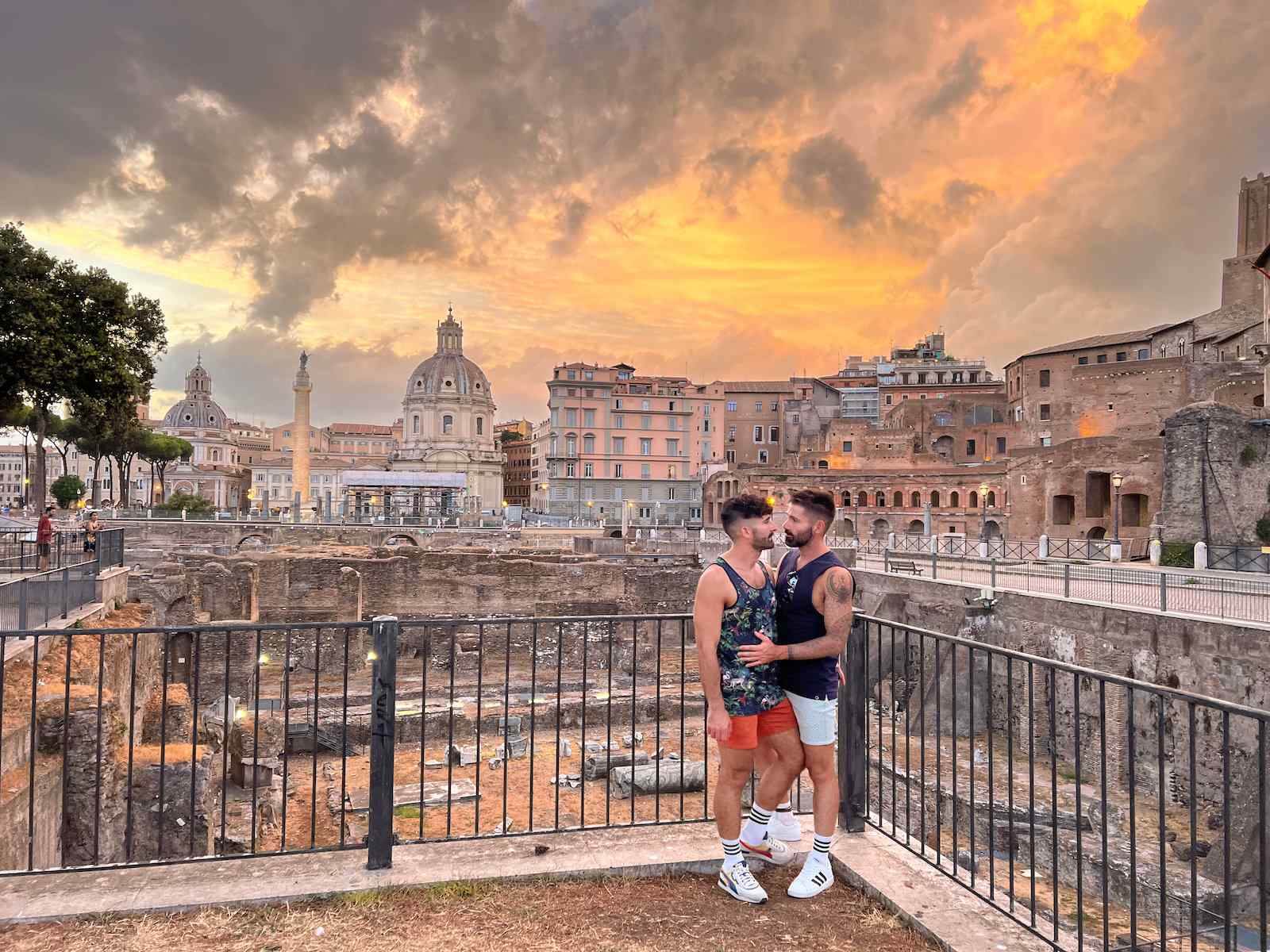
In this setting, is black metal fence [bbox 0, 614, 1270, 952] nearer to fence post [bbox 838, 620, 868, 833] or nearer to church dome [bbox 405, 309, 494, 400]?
fence post [bbox 838, 620, 868, 833]

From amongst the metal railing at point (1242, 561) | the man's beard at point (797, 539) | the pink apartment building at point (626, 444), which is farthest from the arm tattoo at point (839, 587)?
the pink apartment building at point (626, 444)

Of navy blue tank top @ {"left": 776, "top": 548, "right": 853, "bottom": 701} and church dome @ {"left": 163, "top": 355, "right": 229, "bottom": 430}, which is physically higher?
church dome @ {"left": 163, "top": 355, "right": 229, "bottom": 430}

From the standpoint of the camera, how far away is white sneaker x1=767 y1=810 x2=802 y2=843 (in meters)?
4.61

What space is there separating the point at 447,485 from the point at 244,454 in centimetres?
9644

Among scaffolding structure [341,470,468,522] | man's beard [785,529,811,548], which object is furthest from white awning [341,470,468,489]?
man's beard [785,529,811,548]

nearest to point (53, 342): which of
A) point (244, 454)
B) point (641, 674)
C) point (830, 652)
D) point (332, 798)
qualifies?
point (332, 798)

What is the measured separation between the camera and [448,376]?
104000 millimetres

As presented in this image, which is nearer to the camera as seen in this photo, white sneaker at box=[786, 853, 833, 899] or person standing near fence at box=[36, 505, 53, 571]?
white sneaker at box=[786, 853, 833, 899]

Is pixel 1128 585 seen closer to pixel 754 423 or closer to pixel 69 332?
pixel 69 332

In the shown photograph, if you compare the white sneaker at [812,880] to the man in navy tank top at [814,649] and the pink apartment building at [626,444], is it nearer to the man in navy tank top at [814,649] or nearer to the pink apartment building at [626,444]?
the man in navy tank top at [814,649]

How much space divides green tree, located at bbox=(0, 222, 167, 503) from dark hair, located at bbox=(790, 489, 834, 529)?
22.6 m

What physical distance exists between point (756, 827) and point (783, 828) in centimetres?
30

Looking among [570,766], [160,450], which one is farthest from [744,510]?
[160,450]

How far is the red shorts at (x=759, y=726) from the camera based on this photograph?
4.12m
